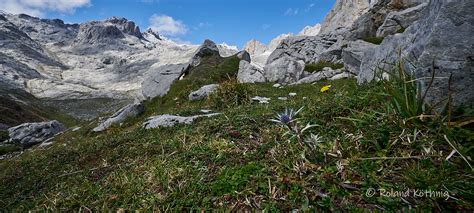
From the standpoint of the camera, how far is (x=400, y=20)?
104 feet

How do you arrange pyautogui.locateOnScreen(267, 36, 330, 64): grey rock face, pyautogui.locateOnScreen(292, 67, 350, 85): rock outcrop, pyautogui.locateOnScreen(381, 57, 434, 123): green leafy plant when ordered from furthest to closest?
pyautogui.locateOnScreen(267, 36, 330, 64): grey rock face < pyautogui.locateOnScreen(292, 67, 350, 85): rock outcrop < pyautogui.locateOnScreen(381, 57, 434, 123): green leafy plant

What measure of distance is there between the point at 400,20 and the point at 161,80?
24.9 metres

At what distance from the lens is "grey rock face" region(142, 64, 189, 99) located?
99.1 feet

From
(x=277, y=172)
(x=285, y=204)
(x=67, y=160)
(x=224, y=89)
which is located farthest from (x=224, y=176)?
(x=224, y=89)

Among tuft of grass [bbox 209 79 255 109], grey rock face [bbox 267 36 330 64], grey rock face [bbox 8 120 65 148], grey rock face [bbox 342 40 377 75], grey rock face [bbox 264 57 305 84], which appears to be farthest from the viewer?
grey rock face [bbox 8 120 65 148]

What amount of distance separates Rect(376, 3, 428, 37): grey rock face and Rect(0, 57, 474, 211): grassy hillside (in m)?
28.9

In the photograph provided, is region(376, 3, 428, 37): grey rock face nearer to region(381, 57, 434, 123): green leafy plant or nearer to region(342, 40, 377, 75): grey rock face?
region(342, 40, 377, 75): grey rock face

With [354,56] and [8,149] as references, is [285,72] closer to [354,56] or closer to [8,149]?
[354,56]

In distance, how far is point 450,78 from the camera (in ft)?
13.5

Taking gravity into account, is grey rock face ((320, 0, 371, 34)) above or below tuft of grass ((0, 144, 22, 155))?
above

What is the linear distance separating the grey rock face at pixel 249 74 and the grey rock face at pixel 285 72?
0.81 m

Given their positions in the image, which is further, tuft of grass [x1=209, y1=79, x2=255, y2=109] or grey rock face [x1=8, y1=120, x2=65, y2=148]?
grey rock face [x1=8, y1=120, x2=65, y2=148]

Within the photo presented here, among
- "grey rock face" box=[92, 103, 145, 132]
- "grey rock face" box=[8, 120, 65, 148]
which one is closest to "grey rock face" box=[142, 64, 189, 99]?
"grey rock face" box=[92, 103, 145, 132]

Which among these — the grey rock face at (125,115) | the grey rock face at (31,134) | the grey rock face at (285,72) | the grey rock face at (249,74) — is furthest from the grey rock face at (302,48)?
the grey rock face at (31,134)
